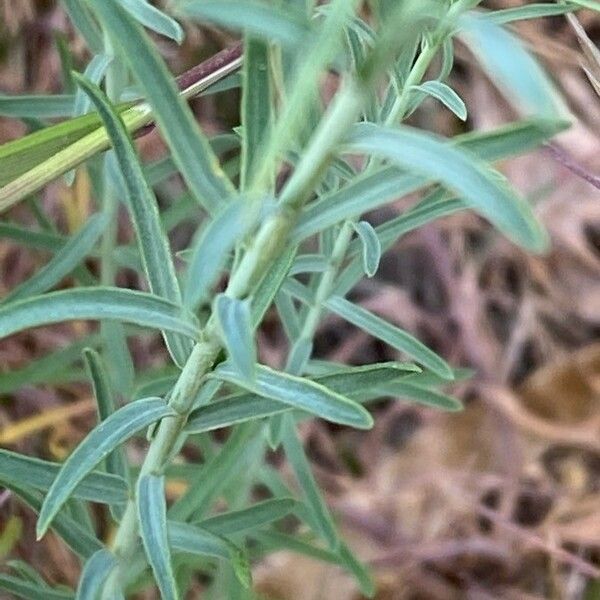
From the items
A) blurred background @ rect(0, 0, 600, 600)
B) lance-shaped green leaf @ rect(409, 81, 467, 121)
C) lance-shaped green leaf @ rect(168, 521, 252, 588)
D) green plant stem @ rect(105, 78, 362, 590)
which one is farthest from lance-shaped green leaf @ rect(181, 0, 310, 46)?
blurred background @ rect(0, 0, 600, 600)

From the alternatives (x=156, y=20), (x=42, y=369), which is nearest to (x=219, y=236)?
(x=156, y=20)

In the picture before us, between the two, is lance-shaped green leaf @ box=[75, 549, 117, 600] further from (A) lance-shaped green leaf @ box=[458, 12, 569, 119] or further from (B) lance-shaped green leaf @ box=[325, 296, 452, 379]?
(A) lance-shaped green leaf @ box=[458, 12, 569, 119]

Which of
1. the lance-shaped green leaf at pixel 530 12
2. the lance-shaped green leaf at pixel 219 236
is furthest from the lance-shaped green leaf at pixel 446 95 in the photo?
the lance-shaped green leaf at pixel 219 236

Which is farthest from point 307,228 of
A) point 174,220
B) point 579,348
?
point 579,348

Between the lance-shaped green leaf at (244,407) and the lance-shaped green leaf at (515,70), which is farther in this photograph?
the lance-shaped green leaf at (244,407)

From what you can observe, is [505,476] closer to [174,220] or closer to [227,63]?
[174,220]

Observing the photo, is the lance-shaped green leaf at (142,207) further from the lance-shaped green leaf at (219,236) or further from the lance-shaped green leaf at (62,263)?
the lance-shaped green leaf at (62,263)
